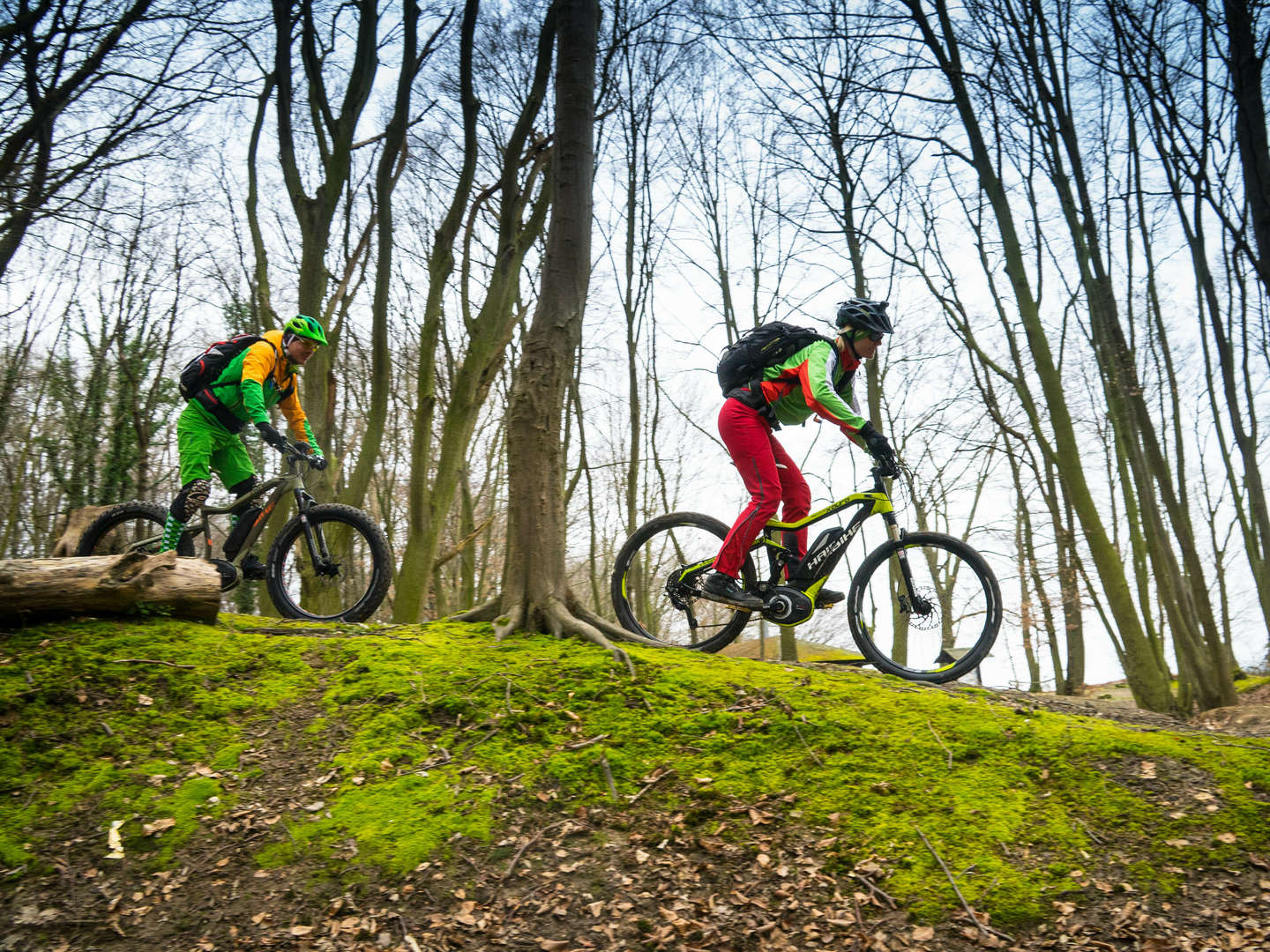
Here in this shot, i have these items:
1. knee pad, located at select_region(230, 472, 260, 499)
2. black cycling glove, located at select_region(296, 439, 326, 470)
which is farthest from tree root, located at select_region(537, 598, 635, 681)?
knee pad, located at select_region(230, 472, 260, 499)

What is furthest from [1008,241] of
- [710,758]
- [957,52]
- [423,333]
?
[423,333]

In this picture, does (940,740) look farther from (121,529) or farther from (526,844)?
(121,529)

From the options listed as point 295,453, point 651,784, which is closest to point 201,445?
point 295,453

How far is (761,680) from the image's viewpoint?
180 inches

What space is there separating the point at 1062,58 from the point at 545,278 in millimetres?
7043

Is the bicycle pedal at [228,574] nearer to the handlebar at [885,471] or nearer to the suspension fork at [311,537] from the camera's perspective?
the suspension fork at [311,537]

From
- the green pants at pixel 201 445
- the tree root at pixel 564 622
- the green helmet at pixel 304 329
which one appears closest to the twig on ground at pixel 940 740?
the tree root at pixel 564 622

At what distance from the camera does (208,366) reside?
19.9ft

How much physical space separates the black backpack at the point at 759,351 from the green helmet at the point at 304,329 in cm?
319

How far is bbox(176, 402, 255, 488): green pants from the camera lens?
6.12 m

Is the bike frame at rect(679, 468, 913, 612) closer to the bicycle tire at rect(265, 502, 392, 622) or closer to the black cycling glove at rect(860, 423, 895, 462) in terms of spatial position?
the black cycling glove at rect(860, 423, 895, 462)

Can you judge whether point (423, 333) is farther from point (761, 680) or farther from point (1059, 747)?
point (1059, 747)

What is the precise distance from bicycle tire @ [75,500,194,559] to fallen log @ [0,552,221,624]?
1.76 meters

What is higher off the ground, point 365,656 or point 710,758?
point 365,656
